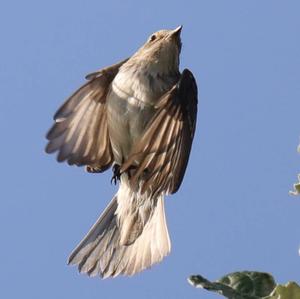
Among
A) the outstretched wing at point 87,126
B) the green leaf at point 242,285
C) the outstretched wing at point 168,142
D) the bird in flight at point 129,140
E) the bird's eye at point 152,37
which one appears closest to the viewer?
the green leaf at point 242,285

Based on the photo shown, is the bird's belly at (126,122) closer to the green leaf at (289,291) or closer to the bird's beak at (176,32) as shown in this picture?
the bird's beak at (176,32)

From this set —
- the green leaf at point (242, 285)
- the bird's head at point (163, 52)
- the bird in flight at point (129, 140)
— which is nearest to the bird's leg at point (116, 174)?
the bird in flight at point (129, 140)

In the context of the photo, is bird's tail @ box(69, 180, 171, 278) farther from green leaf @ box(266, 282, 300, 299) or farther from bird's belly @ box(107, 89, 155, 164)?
green leaf @ box(266, 282, 300, 299)

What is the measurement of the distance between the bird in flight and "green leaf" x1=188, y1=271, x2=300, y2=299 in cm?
244

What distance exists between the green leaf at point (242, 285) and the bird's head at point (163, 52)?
3.50 metres

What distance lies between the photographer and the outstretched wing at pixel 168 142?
612 cm

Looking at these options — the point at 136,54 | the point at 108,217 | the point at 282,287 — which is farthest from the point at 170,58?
the point at 282,287

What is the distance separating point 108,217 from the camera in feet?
24.2

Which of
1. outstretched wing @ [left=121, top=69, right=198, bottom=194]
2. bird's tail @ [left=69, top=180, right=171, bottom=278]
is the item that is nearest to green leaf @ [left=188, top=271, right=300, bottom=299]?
outstretched wing @ [left=121, top=69, right=198, bottom=194]

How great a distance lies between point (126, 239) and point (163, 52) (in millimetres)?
1512

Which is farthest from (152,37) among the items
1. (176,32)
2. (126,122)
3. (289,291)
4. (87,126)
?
(289,291)

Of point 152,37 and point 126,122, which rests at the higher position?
point 152,37

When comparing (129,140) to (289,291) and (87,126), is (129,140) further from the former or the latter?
(289,291)

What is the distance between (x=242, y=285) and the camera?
12.3ft
